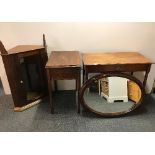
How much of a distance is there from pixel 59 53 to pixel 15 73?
0.49 metres

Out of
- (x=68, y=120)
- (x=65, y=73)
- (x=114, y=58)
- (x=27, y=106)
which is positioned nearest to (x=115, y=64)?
(x=114, y=58)

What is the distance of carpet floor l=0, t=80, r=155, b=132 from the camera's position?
4.71 ft

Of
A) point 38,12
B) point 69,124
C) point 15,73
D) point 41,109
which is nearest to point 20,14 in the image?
point 38,12

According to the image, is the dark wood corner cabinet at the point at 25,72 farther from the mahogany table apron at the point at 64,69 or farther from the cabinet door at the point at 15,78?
the mahogany table apron at the point at 64,69

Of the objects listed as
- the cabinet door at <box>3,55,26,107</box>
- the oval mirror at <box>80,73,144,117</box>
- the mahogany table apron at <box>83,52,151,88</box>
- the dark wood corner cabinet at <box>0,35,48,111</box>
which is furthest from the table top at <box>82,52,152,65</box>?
the cabinet door at <box>3,55,26,107</box>

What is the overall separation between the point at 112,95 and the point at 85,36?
0.72 metres

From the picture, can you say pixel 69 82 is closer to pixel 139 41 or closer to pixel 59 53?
pixel 59 53

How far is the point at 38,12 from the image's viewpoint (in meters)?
0.59

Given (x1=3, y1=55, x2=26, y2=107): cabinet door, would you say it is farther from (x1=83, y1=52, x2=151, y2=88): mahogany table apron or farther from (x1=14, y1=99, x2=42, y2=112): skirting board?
(x1=83, y1=52, x2=151, y2=88): mahogany table apron

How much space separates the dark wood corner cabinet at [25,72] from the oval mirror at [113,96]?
56 centimetres

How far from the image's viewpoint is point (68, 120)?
61.0 inches

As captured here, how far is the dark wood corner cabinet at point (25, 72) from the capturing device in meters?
1.47

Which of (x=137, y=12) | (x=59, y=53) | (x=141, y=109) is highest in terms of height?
(x=137, y=12)

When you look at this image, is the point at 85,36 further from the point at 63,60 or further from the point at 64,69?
the point at 64,69
